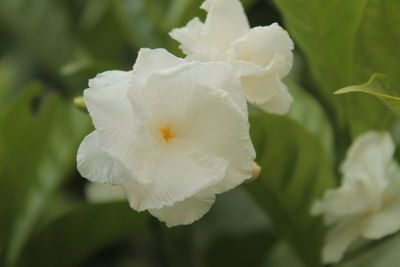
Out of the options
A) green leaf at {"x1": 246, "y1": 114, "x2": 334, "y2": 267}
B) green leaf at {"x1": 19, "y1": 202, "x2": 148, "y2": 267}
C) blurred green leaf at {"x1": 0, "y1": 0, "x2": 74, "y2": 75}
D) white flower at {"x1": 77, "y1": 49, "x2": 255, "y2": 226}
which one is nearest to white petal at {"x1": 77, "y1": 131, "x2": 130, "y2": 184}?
white flower at {"x1": 77, "y1": 49, "x2": 255, "y2": 226}

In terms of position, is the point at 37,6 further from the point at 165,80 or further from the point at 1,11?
the point at 165,80

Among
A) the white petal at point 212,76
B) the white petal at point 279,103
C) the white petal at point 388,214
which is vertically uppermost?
the white petal at point 212,76

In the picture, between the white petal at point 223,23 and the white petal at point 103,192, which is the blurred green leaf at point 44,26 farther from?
the white petal at point 223,23

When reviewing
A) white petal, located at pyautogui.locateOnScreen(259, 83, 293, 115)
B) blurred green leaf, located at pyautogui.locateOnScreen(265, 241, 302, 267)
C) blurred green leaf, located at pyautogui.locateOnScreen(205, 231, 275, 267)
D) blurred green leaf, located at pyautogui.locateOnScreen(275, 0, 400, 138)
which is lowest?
blurred green leaf, located at pyautogui.locateOnScreen(205, 231, 275, 267)

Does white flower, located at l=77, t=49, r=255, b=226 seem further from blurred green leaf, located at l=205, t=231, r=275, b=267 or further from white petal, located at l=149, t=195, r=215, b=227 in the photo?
blurred green leaf, located at l=205, t=231, r=275, b=267

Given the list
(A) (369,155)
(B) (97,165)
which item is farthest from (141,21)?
(B) (97,165)

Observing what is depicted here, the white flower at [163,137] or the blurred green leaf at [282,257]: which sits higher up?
the white flower at [163,137]

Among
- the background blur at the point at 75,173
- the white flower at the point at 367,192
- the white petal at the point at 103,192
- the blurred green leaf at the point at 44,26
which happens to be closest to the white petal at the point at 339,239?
the white flower at the point at 367,192
